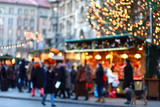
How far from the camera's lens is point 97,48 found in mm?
23453

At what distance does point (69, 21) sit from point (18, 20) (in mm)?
32888

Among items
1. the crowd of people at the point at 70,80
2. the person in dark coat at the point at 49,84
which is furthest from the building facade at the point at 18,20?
the person in dark coat at the point at 49,84

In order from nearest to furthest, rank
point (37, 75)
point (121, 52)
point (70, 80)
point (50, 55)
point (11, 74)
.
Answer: point (37, 75)
point (70, 80)
point (121, 52)
point (11, 74)
point (50, 55)

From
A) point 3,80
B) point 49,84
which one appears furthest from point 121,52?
point 49,84

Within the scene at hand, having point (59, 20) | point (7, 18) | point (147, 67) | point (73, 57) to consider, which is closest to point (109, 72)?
point (147, 67)

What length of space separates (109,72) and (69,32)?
34.2 metres

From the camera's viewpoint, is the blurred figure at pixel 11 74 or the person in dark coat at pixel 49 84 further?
the blurred figure at pixel 11 74

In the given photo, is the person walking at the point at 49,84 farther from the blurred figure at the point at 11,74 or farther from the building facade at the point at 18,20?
the building facade at the point at 18,20

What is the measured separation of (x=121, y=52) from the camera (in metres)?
23.9

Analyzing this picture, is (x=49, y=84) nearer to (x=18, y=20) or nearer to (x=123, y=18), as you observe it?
(x=123, y=18)

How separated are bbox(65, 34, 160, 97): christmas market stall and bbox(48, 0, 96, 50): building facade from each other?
21188 mm

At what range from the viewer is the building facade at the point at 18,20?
83.9 meters

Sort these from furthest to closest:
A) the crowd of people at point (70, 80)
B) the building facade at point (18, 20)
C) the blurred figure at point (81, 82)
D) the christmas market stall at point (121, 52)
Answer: the building facade at point (18, 20), the christmas market stall at point (121, 52), the blurred figure at point (81, 82), the crowd of people at point (70, 80)

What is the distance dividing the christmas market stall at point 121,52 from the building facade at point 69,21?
2119 cm
